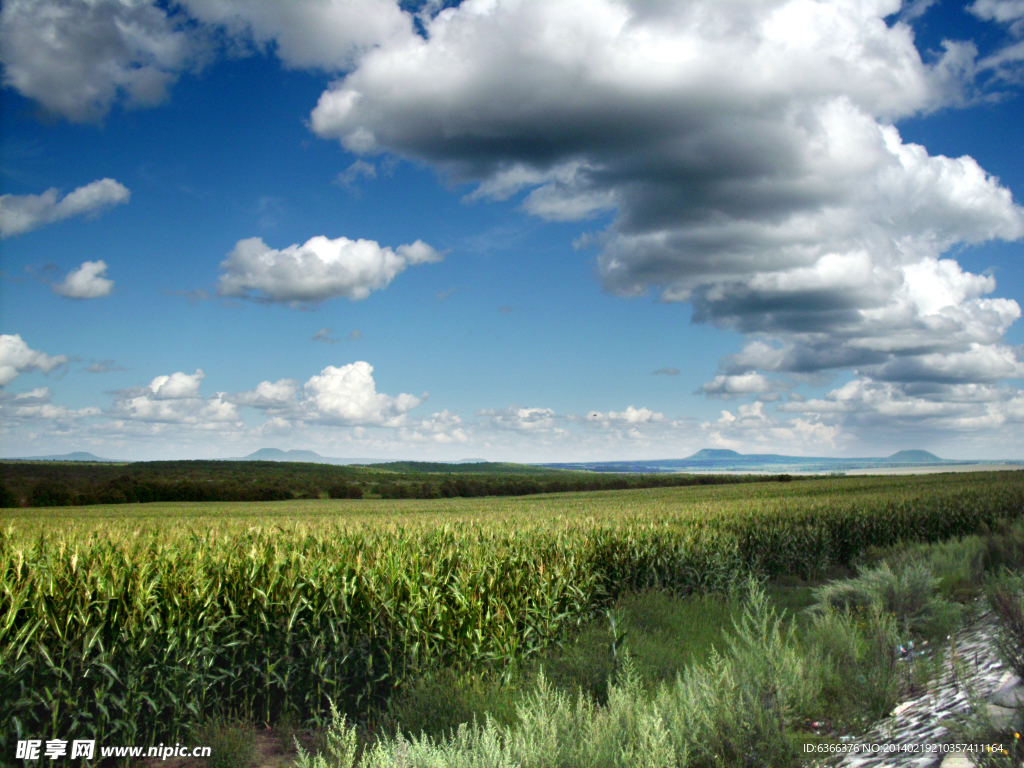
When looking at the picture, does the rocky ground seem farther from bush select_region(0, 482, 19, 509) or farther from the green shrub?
bush select_region(0, 482, 19, 509)

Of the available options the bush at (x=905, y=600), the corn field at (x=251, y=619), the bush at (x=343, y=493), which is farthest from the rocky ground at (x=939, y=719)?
the bush at (x=343, y=493)

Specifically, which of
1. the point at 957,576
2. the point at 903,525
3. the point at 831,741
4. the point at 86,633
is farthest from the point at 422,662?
the point at 903,525

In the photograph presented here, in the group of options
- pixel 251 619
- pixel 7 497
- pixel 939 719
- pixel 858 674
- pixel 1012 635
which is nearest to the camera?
pixel 939 719

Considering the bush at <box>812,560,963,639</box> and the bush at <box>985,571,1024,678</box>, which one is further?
the bush at <box>812,560,963,639</box>

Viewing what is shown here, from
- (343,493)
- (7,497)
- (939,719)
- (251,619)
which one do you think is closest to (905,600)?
(939,719)

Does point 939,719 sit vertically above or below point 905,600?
above

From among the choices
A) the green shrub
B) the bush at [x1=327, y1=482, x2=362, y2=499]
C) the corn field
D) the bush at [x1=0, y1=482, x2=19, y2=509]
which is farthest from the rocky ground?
the bush at [x1=0, y1=482, x2=19, y2=509]

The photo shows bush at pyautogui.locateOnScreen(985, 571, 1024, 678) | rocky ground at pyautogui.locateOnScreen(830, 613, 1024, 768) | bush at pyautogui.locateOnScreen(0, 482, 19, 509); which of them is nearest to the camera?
rocky ground at pyautogui.locateOnScreen(830, 613, 1024, 768)

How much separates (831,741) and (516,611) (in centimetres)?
424

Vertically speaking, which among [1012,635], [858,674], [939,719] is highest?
[1012,635]

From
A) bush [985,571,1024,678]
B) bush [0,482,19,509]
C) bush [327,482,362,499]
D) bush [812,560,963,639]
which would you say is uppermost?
bush [985,571,1024,678]

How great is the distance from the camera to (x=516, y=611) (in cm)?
804

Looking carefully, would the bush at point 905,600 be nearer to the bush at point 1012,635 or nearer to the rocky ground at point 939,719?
the rocky ground at point 939,719

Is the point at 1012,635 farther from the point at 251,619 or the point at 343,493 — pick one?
the point at 343,493
